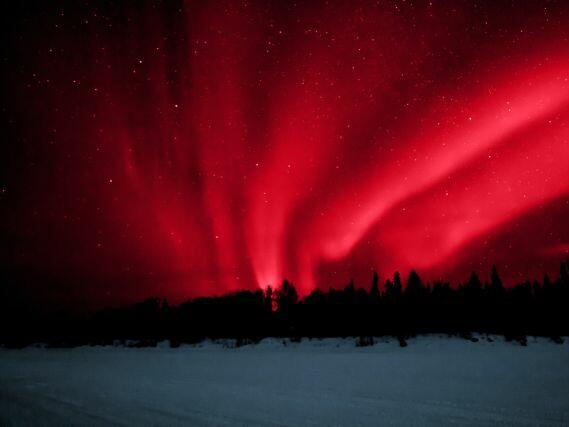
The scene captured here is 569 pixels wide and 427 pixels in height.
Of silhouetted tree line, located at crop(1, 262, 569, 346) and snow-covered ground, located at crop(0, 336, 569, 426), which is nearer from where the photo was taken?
snow-covered ground, located at crop(0, 336, 569, 426)

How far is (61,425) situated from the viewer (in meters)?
9.88

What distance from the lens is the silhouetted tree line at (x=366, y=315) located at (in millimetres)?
59812

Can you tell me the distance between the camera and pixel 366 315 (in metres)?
66.4

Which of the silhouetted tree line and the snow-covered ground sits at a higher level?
the silhouetted tree line

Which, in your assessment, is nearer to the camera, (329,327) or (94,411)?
(94,411)

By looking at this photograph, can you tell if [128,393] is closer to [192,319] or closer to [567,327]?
[567,327]

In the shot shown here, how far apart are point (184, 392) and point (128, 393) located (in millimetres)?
1953

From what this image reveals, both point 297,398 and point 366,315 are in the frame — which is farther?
point 366,315

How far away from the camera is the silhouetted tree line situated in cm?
5981

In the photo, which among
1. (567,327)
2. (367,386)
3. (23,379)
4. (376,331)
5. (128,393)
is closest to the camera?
(128,393)

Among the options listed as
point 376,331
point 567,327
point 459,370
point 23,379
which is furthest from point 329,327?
point 23,379

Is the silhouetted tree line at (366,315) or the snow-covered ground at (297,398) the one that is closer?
the snow-covered ground at (297,398)

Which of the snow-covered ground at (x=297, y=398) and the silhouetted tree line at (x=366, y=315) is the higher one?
the silhouetted tree line at (x=366, y=315)

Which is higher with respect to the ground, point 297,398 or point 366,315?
point 366,315
